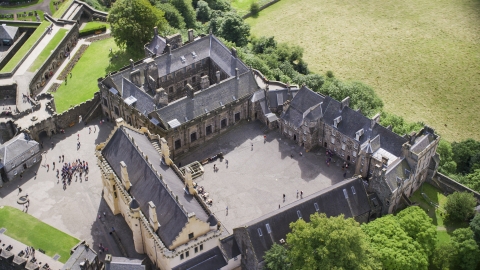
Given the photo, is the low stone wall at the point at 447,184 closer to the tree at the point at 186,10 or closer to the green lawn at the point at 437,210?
the green lawn at the point at 437,210

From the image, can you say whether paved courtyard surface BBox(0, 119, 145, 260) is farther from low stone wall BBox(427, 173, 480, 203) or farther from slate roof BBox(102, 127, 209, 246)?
low stone wall BBox(427, 173, 480, 203)

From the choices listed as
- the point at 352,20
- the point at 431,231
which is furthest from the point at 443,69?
the point at 431,231

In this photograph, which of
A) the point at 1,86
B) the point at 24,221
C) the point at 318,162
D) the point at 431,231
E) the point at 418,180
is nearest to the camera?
the point at 431,231

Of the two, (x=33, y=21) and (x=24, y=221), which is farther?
(x=33, y=21)

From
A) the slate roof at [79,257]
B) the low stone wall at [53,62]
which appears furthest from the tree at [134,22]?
the slate roof at [79,257]

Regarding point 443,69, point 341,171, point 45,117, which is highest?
point 45,117

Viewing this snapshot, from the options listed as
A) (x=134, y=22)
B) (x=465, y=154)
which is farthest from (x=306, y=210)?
(x=134, y=22)

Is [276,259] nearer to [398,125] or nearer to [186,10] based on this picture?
[398,125]

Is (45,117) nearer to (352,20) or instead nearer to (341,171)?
(341,171)
